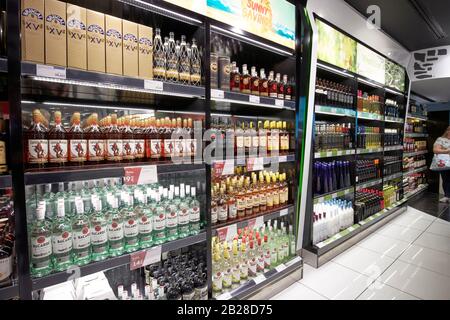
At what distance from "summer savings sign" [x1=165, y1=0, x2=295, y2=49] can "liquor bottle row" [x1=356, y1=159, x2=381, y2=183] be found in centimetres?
227

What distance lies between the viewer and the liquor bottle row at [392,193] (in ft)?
14.1

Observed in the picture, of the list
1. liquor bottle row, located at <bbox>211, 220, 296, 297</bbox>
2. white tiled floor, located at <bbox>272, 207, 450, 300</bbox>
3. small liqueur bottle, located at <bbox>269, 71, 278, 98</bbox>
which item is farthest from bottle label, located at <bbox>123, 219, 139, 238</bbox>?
small liqueur bottle, located at <bbox>269, 71, 278, 98</bbox>

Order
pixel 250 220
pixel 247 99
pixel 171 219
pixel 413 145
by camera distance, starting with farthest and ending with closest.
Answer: pixel 413 145
pixel 250 220
pixel 247 99
pixel 171 219

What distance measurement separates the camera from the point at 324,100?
9.46ft

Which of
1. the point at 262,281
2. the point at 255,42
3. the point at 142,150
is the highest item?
the point at 255,42

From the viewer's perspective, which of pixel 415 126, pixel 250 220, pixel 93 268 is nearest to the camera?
pixel 93 268

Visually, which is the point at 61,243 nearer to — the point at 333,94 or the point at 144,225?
the point at 144,225

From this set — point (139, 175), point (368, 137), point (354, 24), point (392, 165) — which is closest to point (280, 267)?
point (139, 175)

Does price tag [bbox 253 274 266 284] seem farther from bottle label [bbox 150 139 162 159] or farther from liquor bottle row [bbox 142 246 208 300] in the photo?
bottle label [bbox 150 139 162 159]

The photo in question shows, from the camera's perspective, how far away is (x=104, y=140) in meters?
1.37

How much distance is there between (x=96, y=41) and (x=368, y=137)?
3896mm

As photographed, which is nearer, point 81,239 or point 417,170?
point 81,239

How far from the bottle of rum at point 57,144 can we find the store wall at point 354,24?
8.52 ft
